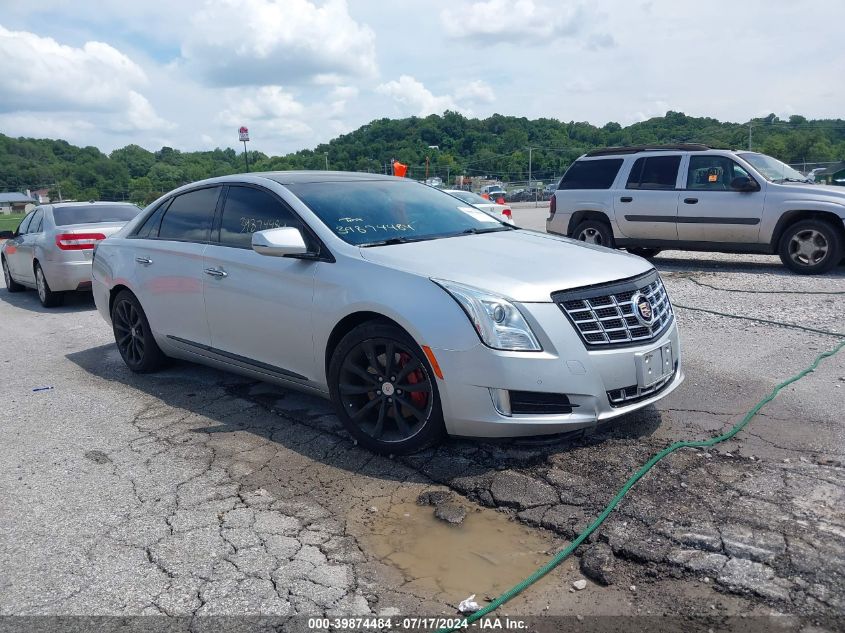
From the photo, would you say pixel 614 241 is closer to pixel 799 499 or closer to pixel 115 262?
pixel 115 262

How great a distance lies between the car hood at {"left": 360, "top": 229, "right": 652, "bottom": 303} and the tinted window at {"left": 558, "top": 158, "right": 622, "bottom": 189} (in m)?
7.43

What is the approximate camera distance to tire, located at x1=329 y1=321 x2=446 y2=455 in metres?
3.97

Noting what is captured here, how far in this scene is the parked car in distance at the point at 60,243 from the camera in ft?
32.8

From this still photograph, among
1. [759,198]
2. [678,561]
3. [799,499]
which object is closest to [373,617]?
[678,561]

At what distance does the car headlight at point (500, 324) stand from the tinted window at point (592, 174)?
8639mm

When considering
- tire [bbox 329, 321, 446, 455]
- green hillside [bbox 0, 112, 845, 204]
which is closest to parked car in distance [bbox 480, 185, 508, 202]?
green hillside [bbox 0, 112, 845, 204]

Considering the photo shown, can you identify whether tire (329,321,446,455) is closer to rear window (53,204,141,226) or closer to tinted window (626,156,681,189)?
rear window (53,204,141,226)

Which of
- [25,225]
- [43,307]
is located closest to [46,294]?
[43,307]

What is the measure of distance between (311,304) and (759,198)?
8167 millimetres

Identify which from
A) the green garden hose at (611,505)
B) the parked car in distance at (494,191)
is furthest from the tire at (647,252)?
the parked car in distance at (494,191)

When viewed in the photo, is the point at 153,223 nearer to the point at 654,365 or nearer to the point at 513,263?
the point at 513,263

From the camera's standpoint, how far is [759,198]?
10.3 m

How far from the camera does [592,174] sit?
474 inches

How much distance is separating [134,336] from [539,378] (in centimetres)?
400
